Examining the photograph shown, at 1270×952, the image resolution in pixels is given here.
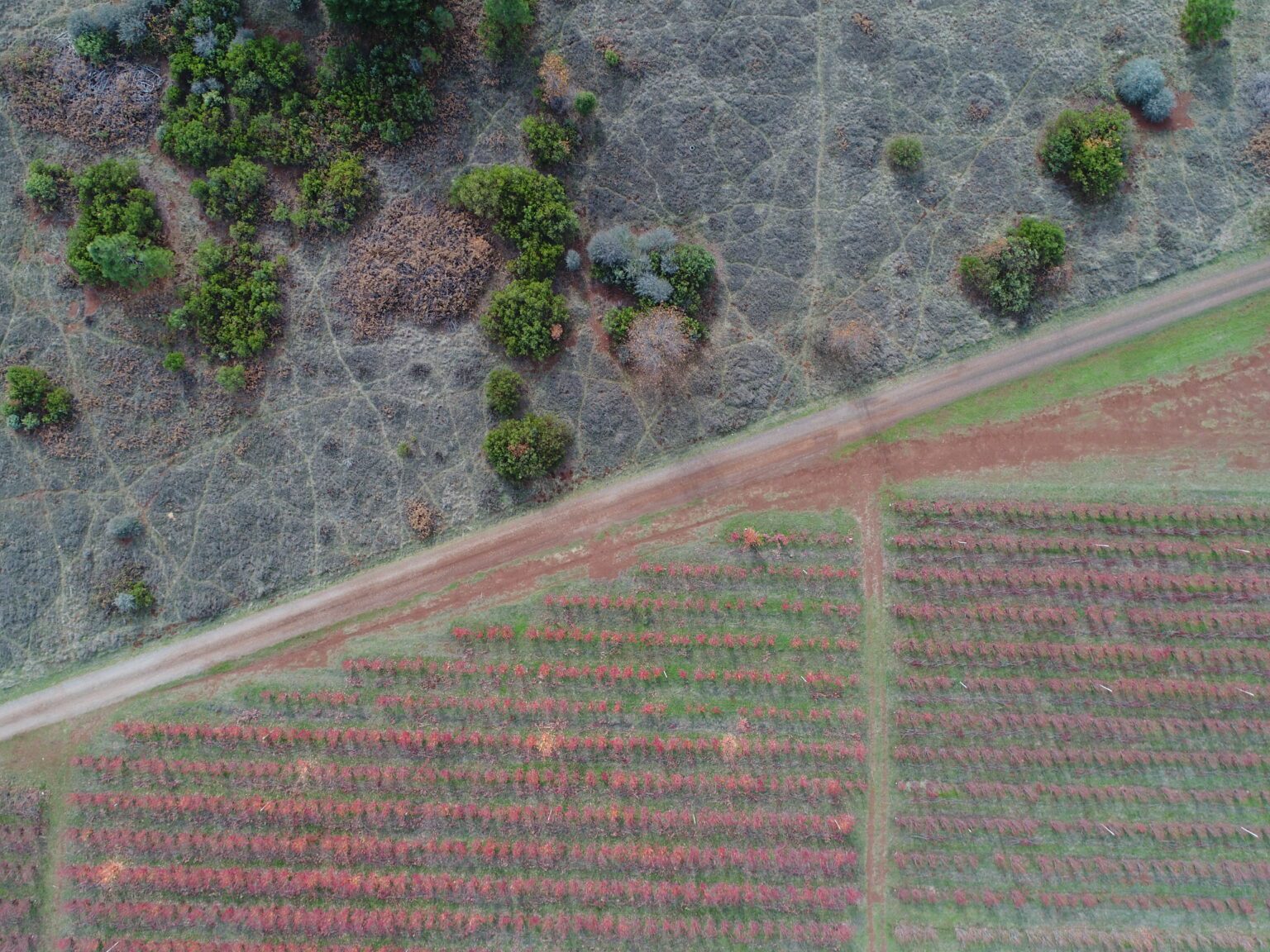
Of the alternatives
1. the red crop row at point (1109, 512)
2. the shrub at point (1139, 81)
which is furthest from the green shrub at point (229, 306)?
the shrub at point (1139, 81)

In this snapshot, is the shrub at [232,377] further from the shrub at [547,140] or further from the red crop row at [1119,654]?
the red crop row at [1119,654]

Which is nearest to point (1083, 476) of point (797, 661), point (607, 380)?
point (797, 661)

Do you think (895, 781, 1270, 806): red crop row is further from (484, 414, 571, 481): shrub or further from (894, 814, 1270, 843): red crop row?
(484, 414, 571, 481): shrub

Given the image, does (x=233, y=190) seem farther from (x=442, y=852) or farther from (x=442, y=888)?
(x=442, y=888)

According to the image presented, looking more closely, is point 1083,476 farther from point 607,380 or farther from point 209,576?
point 209,576

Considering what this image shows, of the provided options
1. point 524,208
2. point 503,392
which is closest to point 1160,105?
point 524,208

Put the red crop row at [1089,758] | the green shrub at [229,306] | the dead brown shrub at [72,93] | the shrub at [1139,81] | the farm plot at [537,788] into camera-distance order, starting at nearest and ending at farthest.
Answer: the farm plot at [537,788], the red crop row at [1089,758], the green shrub at [229,306], the shrub at [1139,81], the dead brown shrub at [72,93]
